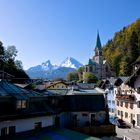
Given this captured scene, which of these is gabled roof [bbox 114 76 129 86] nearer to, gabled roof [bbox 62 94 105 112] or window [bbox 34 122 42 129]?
gabled roof [bbox 62 94 105 112]

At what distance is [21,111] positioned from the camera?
1206 inches

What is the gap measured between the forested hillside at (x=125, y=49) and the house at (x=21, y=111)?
97102mm

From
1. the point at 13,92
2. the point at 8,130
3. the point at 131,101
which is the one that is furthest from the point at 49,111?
the point at 131,101

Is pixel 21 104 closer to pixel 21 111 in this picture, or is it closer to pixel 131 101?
pixel 21 111

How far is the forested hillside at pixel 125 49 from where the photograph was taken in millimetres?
132712

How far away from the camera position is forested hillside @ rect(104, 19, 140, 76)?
5225 inches

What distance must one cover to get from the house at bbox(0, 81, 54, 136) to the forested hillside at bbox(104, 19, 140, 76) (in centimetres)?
9710

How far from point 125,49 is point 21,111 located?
129 meters

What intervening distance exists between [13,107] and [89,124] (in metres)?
13.8

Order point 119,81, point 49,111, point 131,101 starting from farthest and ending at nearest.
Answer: point 119,81
point 131,101
point 49,111

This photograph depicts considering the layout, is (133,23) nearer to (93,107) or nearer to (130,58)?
(130,58)

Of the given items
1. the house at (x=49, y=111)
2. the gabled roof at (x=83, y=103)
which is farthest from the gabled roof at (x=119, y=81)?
the gabled roof at (x=83, y=103)

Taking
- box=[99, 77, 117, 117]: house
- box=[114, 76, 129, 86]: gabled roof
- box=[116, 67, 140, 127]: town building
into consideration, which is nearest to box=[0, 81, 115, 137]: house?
box=[116, 67, 140, 127]: town building

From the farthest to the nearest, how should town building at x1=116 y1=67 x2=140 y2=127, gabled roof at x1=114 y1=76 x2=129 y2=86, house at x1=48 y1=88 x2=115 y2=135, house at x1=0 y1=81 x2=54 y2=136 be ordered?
gabled roof at x1=114 y1=76 x2=129 y2=86, town building at x1=116 y1=67 x2=140 y2=127, house at x1=48 y1=88 x2=115 y2=135, house at x1=0 y1=81 x2=54 y2=136
